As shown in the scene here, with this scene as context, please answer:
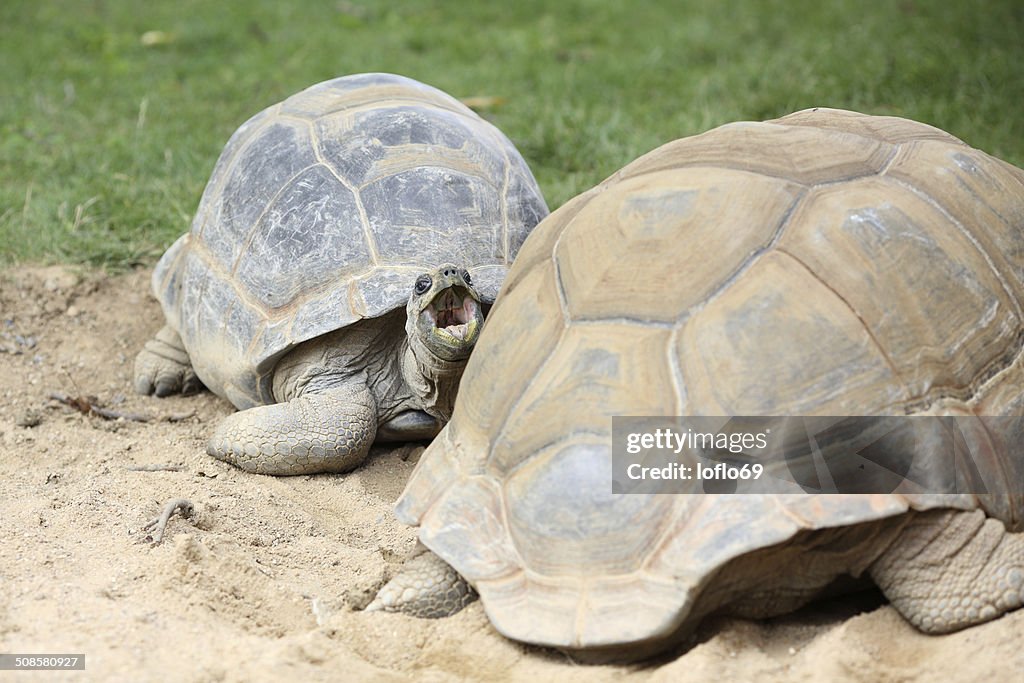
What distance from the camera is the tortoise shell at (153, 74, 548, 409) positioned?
148 inches

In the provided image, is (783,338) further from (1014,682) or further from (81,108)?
(81,108)

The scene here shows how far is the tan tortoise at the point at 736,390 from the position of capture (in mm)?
2354

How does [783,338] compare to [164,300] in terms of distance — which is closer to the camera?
[783,338]

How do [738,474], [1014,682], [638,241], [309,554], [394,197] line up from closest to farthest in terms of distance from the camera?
[1014,682], [738,474], [638,241], [309,554], [394,197]

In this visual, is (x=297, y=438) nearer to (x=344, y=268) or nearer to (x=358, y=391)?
(x=358, y=391)

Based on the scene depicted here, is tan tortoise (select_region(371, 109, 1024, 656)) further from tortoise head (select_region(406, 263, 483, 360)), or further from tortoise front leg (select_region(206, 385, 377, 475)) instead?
tortoise front leg (select_region(206, 385, 377, 475))

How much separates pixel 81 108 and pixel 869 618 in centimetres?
598

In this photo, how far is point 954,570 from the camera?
2.41 m

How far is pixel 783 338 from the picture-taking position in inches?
95.2

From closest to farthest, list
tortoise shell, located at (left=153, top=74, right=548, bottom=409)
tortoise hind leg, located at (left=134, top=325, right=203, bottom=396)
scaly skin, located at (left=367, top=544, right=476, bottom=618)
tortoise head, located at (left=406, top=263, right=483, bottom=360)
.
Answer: scaly skin, located at (left=367, top=544, right=476, bottom=618)
tortoise head, located at (left=406, top=263, right=483, bottom=360)
tortoise shell, located at (left=153, top=74, right=548, bottom=409)
tortoise hind leg, located at (left=134, top=325, right=203, bottom=396)

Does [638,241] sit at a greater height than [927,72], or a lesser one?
greater

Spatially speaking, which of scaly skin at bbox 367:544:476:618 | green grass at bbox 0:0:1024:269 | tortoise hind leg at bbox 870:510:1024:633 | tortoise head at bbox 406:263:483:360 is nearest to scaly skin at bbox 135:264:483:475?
tortoise head at bbox 406:263:483:360

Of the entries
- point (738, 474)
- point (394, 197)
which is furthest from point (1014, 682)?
point (394, 197)

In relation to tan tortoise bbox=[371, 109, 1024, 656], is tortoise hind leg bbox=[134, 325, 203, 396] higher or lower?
lower
